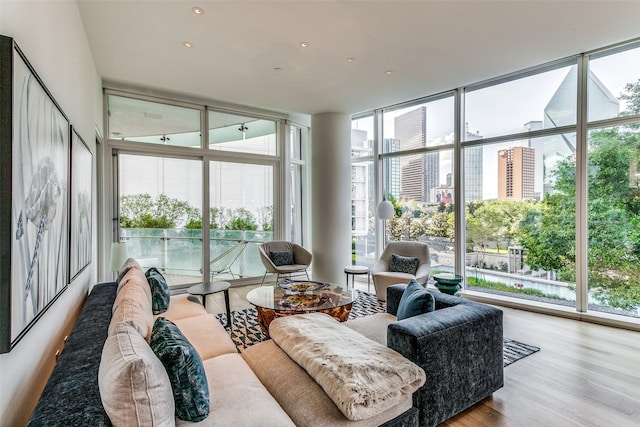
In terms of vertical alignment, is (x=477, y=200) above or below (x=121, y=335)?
above

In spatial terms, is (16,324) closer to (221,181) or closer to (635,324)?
(221,181)

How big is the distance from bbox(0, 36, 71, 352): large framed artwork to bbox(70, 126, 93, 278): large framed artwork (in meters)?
0.44

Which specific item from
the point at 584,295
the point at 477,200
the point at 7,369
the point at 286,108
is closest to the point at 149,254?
the point at 286,108

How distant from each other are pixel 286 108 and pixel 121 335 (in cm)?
477

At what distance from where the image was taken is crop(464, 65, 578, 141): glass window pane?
13.2 feet

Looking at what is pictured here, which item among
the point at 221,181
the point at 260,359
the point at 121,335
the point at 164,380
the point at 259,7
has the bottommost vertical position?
the point at 260,359

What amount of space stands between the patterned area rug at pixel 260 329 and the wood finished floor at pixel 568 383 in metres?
0.10

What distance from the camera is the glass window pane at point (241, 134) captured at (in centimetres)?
554

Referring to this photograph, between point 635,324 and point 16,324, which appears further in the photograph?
point 635,324

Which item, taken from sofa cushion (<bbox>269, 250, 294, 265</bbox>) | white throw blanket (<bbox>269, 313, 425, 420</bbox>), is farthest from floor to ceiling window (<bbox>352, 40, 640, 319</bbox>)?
white throw blanket (<bbox>269, 313, 425, 420</bbox>)

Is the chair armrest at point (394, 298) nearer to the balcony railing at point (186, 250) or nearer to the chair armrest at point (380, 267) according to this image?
the chair armrest at point (380, 267)

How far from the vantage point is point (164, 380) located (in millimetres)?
1154

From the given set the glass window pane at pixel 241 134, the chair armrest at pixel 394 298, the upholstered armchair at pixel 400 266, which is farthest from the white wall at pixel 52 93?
the upholstered armchair at pixel 400 266

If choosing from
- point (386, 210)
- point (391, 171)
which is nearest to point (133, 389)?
point (386, 210)
